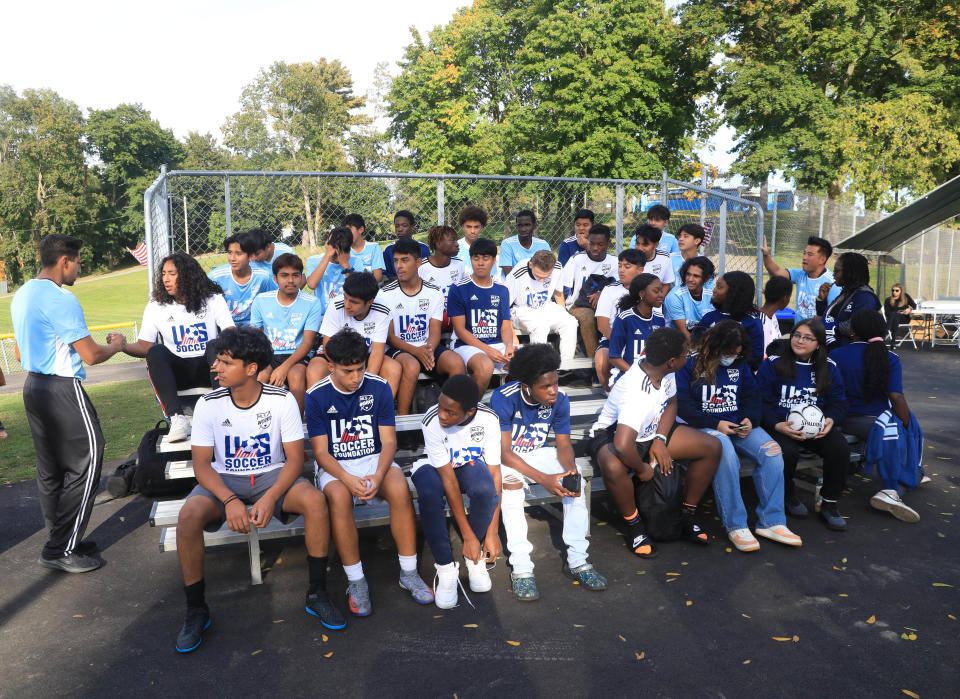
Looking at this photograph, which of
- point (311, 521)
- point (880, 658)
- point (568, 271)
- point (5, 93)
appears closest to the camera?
point (880, 658)

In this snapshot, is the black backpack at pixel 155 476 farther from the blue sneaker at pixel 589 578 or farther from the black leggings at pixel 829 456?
the black leggings at pixel 829 456

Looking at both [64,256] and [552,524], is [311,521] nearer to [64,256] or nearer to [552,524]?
[552,524]

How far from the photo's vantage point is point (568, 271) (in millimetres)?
7375

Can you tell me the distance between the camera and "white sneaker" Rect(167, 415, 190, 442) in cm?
500

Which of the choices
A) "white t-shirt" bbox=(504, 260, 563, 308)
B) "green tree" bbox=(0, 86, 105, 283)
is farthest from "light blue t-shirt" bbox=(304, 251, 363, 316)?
"green tree" bbox=(0, 86, 105, 283)

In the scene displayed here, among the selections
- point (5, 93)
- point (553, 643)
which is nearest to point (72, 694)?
point (553, 643)

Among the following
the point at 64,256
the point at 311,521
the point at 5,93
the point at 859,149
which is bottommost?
the point at 311,521

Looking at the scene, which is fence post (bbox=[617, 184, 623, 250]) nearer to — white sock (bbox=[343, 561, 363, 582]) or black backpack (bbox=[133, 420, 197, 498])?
black backpack (bbox=[133, 420, 197, 498])

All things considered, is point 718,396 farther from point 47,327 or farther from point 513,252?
point 47,327

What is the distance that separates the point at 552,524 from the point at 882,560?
7.43ft

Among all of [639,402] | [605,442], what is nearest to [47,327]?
[605,442]

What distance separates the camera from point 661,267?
708cm

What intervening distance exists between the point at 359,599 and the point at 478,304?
9.50 feet

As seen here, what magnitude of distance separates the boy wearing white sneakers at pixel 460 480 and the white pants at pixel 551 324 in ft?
8.18
